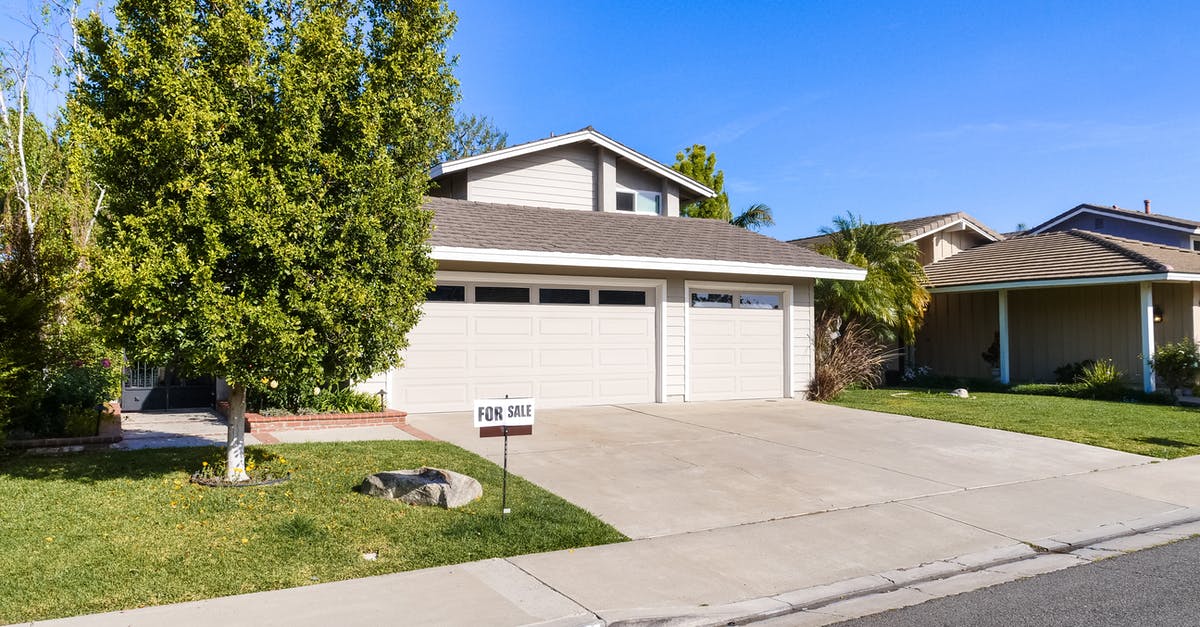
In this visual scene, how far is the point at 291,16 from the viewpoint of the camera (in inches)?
274

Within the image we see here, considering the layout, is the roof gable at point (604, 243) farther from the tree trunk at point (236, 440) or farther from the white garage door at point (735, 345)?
the tree trunk at point (236, 440)

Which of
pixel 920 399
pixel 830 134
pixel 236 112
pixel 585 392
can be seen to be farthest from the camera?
pixel 830 134

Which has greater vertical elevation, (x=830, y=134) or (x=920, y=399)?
(x=830, y=134)

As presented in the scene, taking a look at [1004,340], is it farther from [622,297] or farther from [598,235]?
[598,235]

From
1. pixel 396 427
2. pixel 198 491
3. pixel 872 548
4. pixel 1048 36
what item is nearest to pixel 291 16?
pixel 198 491

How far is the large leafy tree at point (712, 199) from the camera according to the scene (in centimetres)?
2725

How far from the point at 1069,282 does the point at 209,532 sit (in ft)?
61.1

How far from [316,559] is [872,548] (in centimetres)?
413

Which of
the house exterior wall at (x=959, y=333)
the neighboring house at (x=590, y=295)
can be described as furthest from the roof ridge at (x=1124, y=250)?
the neighboring house at (x=590, y=295)

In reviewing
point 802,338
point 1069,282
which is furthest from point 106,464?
point 1069,282

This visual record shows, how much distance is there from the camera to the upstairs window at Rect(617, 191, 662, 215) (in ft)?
60.3

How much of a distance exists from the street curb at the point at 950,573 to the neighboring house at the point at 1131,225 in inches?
812

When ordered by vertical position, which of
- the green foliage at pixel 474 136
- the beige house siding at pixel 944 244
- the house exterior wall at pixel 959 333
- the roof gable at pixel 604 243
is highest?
the green foliage at pixel 474 136

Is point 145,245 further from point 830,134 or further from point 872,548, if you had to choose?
point 830,134
